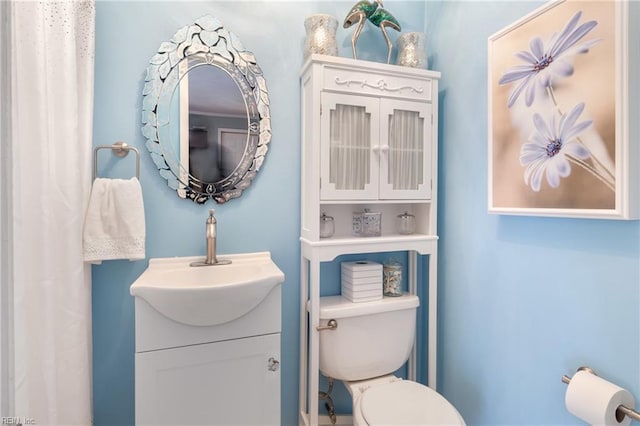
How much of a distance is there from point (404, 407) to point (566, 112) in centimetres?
117

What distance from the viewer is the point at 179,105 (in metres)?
1.38

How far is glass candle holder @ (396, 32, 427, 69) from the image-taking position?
5.05 feet

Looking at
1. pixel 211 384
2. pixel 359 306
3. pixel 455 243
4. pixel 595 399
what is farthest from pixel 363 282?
pixel 595 399

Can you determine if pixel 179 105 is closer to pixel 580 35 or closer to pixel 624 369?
pixel 580 35

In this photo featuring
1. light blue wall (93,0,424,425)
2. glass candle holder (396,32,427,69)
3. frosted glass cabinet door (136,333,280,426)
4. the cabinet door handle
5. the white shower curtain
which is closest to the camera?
the white shower curtain

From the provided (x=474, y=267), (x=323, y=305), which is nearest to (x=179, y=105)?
(x=323, y=305)

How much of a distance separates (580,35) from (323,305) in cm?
132

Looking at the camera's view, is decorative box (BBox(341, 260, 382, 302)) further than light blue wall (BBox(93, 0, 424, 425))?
Yes

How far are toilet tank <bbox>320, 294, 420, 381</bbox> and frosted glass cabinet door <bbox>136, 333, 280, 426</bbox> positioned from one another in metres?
0.29

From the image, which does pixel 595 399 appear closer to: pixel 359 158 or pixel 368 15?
pixel 359 158

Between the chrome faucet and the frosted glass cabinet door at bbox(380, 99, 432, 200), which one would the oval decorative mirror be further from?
the frosted glass cabinet door at bbox(380, 99, 432, 200)

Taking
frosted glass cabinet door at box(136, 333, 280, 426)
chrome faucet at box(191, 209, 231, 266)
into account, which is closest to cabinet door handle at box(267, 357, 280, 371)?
frosted glass cabinet door at box(136, 333, 280, 426)

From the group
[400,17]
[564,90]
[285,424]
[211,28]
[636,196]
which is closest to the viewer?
[636,196]

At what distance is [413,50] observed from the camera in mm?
1546
